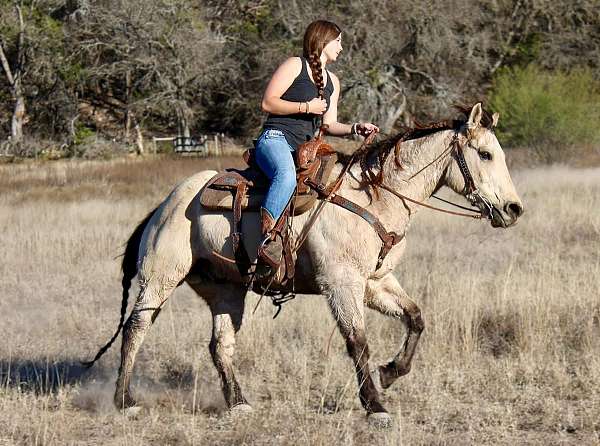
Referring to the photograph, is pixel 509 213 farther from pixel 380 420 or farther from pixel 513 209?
pixel 380 420

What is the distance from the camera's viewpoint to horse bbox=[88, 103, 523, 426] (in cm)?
574

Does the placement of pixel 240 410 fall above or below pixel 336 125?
below

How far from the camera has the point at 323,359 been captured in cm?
756

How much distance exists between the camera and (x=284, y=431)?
564 cm

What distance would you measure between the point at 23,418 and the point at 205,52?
39517 millimetres

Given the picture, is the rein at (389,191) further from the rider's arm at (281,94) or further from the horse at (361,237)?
the rider's arm at (281,94)

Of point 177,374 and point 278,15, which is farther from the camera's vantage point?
point 278,15

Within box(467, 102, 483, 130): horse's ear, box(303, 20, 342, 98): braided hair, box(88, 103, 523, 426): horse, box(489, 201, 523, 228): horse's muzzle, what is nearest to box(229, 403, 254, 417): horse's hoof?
box(88, 103, 523, 426): horse

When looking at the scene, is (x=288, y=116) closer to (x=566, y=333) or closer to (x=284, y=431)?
(x=284, y=431)

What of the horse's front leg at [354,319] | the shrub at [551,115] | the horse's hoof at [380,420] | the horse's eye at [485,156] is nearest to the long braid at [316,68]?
the horse's eye at [485,156]

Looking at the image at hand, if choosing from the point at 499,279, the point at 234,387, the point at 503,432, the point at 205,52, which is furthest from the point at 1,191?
the point at 205,52

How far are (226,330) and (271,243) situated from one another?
3.70 feet

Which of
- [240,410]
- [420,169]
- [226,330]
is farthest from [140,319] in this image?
[420,169]

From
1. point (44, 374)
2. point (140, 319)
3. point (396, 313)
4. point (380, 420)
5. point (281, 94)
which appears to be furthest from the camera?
point (44, 374)
